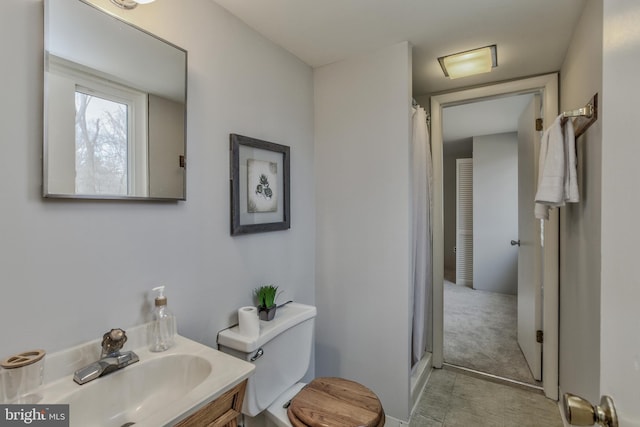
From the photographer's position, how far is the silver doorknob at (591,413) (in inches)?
21.9

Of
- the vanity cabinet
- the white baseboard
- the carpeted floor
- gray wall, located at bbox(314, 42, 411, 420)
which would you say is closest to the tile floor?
the white baseboard

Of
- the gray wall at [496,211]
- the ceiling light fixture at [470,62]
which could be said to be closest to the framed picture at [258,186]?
the ceiling light fixture at [470,62]

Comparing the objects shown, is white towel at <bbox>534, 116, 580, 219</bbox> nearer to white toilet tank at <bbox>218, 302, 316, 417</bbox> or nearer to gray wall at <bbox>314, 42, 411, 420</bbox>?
gray wall at <bbox>314, 42, 411, 420</bbox>

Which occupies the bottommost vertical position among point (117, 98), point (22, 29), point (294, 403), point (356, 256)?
point (294, 403)

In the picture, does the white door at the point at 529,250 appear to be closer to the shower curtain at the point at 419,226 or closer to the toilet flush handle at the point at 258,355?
the shower curtain at the point at 419,226

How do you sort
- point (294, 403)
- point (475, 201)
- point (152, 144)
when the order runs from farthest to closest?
point (475, 201) < point (294, 403) < point (152, 144)

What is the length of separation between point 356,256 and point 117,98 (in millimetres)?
1450

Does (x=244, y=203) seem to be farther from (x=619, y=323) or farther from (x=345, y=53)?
(x=619, y=323)

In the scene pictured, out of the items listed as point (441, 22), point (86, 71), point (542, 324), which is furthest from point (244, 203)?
point (542, 324)

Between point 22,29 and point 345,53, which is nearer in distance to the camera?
point 22,29

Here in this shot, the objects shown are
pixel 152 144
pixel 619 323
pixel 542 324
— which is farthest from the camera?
pixel 542 324

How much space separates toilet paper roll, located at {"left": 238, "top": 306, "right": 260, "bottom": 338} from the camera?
1349mm

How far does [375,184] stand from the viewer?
1.86 meters

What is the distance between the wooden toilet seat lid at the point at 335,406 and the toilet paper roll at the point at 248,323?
0.37 meters
